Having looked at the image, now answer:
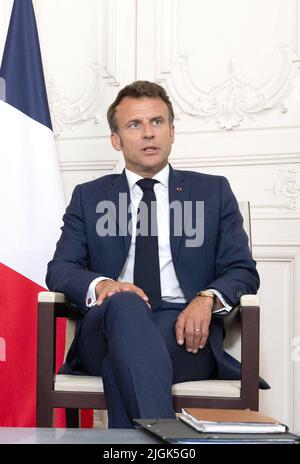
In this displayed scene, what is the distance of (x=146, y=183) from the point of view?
99.0 inches

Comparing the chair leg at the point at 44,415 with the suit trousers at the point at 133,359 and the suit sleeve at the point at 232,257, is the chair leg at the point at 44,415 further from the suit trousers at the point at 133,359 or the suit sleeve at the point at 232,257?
the suit sleeve at the point at 232,257

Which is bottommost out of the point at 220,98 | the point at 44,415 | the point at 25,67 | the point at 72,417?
the point at 72,417

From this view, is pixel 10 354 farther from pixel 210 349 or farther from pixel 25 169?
pixel 210 349

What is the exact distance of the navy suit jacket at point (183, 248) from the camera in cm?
228

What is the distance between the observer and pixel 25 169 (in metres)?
2.99

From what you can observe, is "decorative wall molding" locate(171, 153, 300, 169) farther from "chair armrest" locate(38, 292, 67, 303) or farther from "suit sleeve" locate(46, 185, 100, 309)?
"chair armrest" locate(38, 292, 67, 303)

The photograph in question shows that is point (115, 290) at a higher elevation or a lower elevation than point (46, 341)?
higher

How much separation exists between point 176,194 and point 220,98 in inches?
31.4

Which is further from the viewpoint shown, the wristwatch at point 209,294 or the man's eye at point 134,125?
the man's eye at point 134,125

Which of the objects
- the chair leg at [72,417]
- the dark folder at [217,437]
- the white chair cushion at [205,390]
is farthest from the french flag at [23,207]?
the dark folder at [217,437]

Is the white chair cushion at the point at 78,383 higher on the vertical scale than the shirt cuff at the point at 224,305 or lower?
lower

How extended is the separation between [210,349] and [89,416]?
0.99 meters

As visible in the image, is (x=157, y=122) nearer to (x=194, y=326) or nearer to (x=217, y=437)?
(x=194, y=326)

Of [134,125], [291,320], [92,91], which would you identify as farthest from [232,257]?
[92,91]
